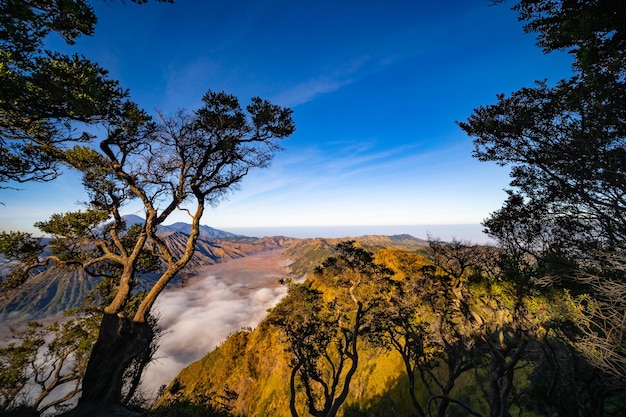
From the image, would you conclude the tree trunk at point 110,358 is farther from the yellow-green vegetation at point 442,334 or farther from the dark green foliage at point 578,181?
the dark green foliage at point 578,181

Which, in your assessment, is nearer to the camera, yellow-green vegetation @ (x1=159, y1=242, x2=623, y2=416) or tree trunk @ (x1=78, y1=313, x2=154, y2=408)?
tree trunk @ (x1=78, y1=313, x2=154, y2=408)

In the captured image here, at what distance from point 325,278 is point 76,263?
12.7 metres

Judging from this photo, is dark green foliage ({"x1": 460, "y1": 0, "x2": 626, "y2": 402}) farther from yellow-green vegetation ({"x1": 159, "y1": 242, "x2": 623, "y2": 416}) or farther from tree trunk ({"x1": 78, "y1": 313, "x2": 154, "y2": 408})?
tree trunk ({"x1": 78, "y1": 313, "x2": 154, "y2": 408})

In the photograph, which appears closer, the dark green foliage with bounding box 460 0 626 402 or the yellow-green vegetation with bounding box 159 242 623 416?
the dark green foliage with bounding box 460 0 626 402

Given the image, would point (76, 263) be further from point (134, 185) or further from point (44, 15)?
point (44, 15)

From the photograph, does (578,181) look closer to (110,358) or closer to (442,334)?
A: (442,334)

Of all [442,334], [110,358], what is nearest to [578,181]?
[442,334]

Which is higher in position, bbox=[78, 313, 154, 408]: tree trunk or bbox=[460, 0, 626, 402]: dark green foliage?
bbox=[460, 0, 626, 402]: dark green foliage

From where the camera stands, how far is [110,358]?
693 centimetres

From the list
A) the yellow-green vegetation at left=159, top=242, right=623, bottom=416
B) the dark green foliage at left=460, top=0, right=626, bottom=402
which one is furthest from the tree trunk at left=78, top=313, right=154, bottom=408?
the dark green foliage at left=460, top=0, right=626, bottom=402

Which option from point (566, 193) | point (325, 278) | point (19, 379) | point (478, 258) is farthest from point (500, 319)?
point (19, 379)

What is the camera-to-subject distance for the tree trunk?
6.55 meters

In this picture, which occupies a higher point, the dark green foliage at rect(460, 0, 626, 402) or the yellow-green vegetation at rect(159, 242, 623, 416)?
the dark green foliage at rect(460, 0, 626, 402)

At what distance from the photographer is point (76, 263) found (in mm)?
9398
